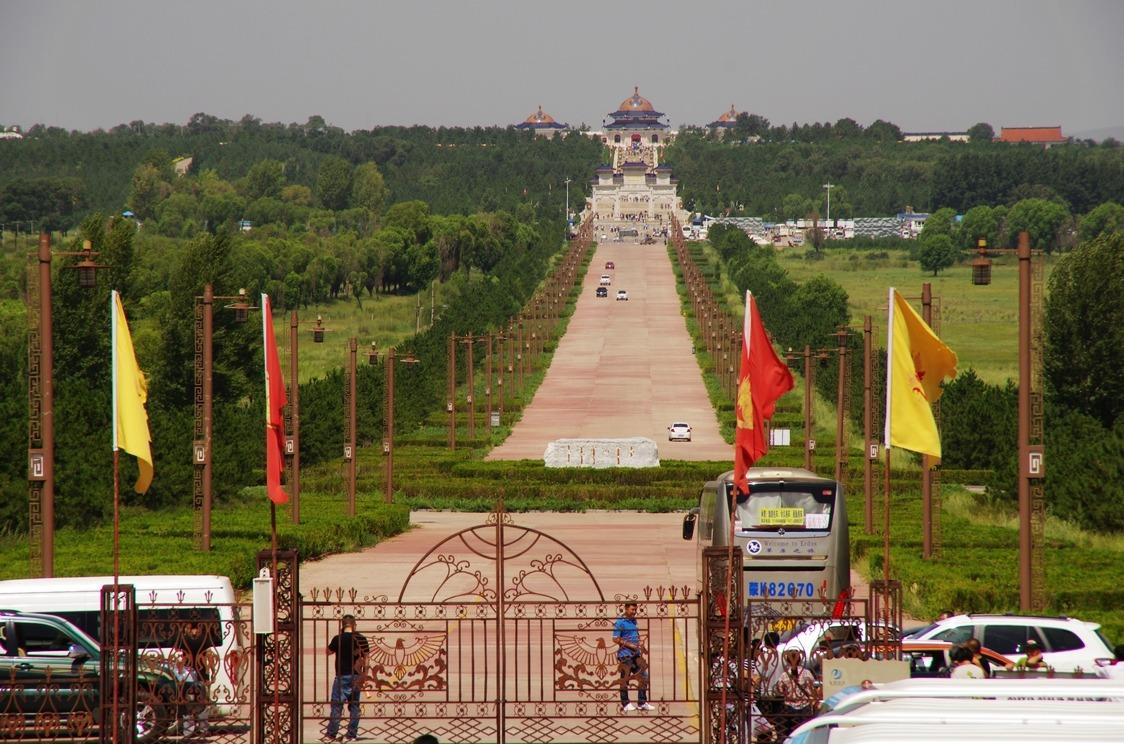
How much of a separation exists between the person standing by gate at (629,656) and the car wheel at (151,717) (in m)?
3.83

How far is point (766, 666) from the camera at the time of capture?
13344 mm

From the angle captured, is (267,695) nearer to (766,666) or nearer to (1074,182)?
(766,666)

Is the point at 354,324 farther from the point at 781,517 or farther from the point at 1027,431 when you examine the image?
the point at 1027,431

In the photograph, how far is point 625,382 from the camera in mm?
78375

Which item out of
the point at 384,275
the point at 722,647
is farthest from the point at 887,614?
the point at 384,275

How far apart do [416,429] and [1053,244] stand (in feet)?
341

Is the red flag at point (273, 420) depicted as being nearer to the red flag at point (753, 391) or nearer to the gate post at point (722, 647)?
the gate post at point (722, 647)

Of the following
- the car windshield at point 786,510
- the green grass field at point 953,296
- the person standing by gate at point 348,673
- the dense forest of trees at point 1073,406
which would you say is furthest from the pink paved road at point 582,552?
the green grass field at point 953,296

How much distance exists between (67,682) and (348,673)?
240 cm

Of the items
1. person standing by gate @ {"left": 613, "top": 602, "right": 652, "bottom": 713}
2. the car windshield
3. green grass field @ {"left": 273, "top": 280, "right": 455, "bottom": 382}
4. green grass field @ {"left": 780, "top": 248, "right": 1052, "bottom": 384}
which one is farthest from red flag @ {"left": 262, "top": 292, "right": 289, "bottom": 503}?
green grass field @ {"left": 273, "top": 280, "right": 455, "bottom": 382}

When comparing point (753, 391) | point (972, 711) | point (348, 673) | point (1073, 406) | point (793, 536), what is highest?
point (753, 391)

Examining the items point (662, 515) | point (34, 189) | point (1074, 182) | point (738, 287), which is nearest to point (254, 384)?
point (662, 515)

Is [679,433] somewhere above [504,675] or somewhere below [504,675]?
below

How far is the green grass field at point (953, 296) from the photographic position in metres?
81.2
